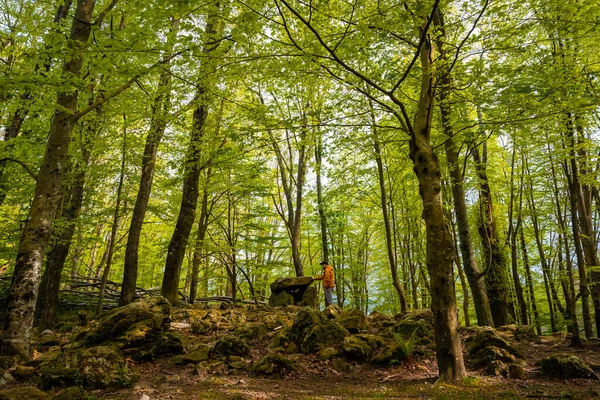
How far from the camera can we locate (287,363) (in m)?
5.30

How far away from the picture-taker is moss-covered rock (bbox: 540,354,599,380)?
476 centimetres

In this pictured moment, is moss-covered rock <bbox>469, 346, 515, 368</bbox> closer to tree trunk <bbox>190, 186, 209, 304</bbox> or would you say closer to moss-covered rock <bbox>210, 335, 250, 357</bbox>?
moss-covered rock <bbox>210, 335, 250, 357</bbox>

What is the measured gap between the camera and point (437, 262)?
477 cm

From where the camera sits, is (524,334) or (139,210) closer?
(524,334)

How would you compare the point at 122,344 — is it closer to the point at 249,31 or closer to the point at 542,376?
the point at 249,31

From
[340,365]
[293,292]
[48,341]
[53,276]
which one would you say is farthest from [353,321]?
[53,276]

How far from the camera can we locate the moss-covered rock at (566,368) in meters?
4.76

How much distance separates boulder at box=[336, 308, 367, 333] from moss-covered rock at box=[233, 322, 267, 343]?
167 centimetres

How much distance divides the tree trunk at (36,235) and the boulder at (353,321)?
564cm

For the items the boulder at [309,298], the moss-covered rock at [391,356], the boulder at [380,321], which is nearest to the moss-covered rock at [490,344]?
the moss-covered rock at [391,356]

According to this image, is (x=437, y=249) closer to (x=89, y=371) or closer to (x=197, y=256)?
(x=89, y=371)

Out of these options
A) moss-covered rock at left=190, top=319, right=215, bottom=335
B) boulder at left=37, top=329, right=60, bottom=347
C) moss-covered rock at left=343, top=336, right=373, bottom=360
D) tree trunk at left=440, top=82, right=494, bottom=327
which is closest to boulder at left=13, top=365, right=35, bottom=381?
boulder at left=37, top=329, right=60, bottom=347

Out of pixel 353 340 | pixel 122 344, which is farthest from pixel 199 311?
pixel 353 340

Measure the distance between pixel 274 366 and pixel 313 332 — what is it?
1.27 m
